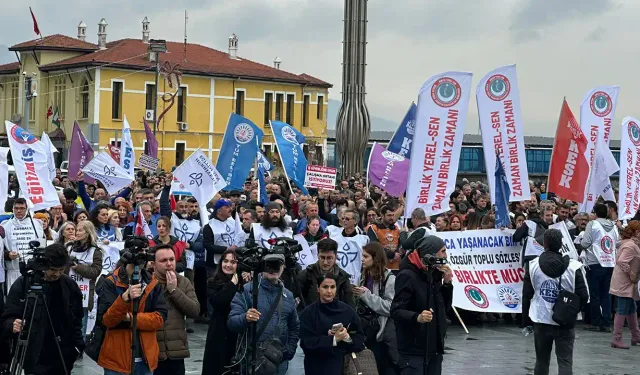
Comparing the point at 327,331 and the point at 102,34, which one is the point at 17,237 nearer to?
the point at 327,331

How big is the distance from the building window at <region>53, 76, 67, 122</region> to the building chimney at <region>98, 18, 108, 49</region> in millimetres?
3662

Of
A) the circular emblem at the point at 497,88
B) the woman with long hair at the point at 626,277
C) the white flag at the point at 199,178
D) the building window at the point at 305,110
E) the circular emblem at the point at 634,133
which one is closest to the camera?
the woman with long hair at the point at 626,277

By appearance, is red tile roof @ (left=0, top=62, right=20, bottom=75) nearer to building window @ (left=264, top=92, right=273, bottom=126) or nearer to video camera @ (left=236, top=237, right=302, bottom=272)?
building window @ (left=264, top=92, right=273, bottom=126)

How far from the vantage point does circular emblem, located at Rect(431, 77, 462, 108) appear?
18.0 metres

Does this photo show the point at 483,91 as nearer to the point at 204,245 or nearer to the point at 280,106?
the point at 204,245

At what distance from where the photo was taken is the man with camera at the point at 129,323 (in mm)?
9430

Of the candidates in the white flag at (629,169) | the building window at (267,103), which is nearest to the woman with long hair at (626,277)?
the white flag at (629,169)

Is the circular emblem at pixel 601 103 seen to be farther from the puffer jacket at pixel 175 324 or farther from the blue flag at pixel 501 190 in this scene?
the puffer jacket at pixel 175 324

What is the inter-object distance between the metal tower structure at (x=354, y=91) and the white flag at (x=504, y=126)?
31901mm

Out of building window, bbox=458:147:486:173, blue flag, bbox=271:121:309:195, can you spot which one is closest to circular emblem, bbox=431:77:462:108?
blue flag, bbox=271:121:309:195

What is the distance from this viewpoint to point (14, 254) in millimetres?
14141

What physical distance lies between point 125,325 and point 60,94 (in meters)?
67.2

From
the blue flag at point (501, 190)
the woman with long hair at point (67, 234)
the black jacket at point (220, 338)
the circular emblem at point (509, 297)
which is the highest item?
the blue flag at point (501, 190)

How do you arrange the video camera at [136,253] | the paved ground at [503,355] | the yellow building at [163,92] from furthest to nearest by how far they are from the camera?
the yellow building at [163,92]
the paved ground at [503,355]
the video camera at [136,253]
